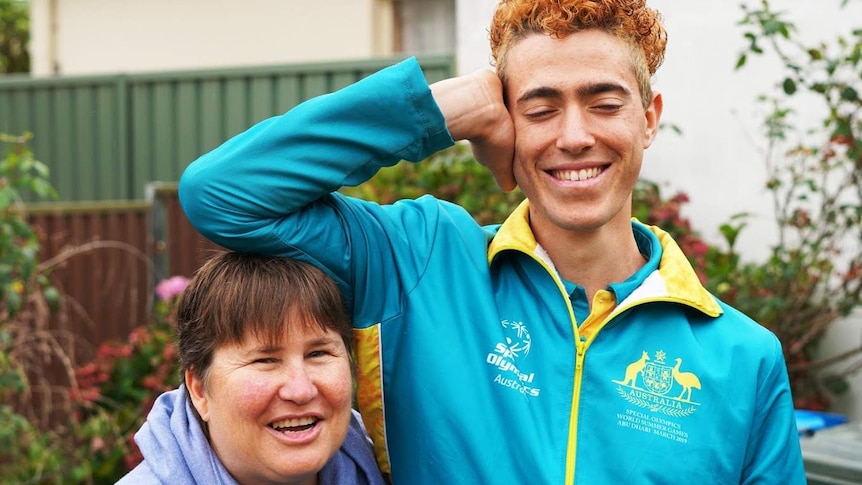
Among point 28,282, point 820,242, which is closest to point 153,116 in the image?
point 28,282

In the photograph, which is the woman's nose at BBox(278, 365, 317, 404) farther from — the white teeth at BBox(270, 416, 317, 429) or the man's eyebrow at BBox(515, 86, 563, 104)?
the man's eyebrow at BBox(515, 86, 563, 104)

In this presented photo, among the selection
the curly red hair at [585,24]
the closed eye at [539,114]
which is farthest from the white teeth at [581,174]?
the curly red hair at [585,24]

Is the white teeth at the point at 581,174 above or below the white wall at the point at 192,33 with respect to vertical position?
below

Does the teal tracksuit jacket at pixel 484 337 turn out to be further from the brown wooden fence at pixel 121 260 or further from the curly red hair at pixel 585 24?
the brown wooden fence at pixel 121 260

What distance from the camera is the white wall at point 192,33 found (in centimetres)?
844

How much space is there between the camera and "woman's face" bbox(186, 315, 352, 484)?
85.7 inches

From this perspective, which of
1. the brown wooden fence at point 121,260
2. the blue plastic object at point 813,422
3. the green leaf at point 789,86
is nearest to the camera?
the blue plastic object at point 813,422

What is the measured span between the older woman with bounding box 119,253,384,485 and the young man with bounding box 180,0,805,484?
0.08 meters

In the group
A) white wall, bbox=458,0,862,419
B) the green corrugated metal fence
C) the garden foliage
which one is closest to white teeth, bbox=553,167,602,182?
the garden foliage

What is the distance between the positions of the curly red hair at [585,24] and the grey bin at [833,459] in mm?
1537

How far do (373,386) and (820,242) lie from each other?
3.33 metres

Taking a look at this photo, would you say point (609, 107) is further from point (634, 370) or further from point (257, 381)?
point (257, 381)

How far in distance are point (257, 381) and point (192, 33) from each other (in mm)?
7346

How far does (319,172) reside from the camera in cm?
222
